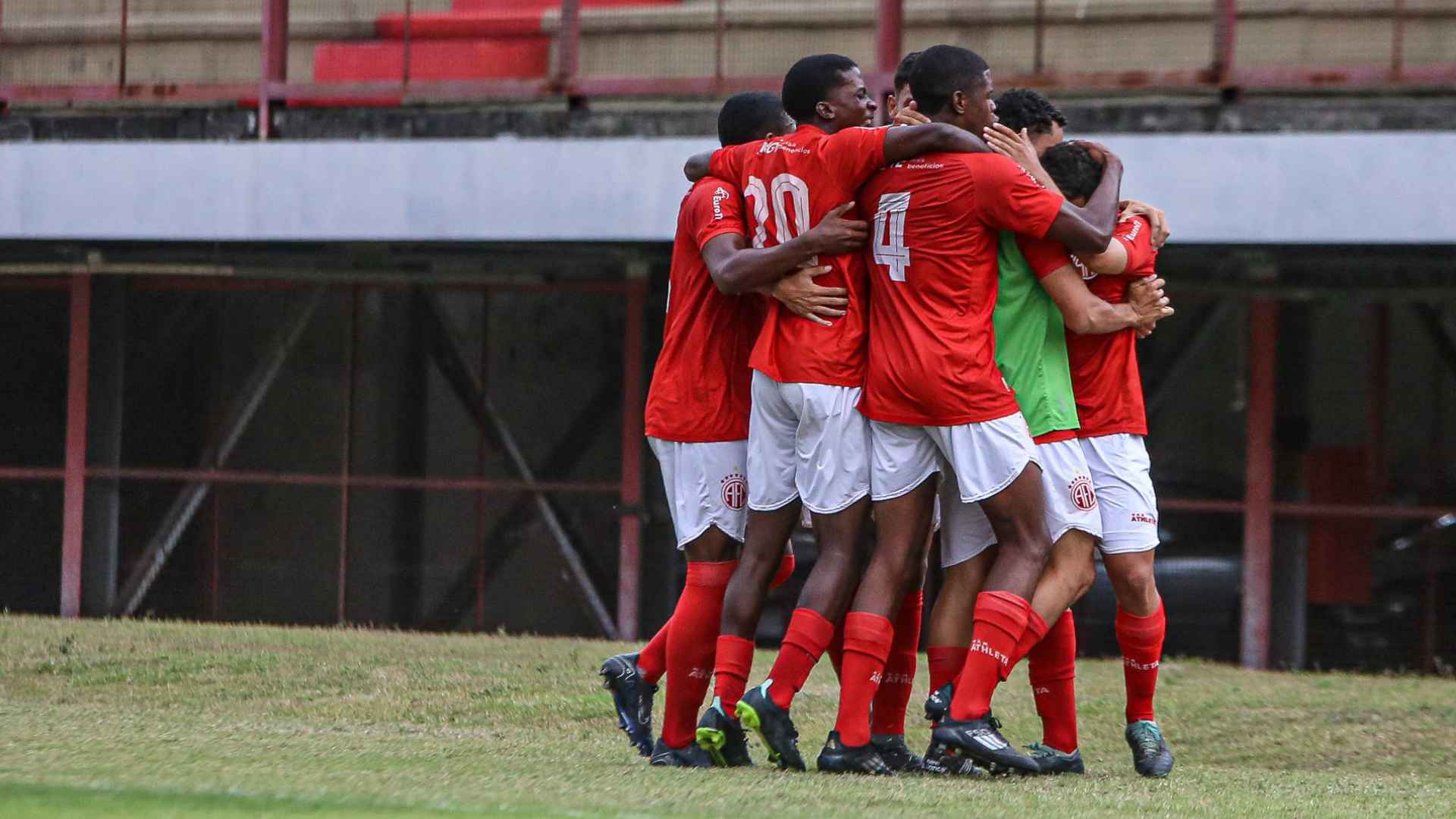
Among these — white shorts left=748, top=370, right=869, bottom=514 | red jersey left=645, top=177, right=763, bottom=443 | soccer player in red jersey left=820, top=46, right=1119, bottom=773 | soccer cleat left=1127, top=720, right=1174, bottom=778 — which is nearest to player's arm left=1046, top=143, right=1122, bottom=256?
soccer player in red jersey left=820, top=46, right=1119, bottom=773

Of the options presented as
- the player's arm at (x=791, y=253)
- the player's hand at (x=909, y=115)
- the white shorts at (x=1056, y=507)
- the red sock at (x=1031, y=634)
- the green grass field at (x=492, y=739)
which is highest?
the player's hand at (x=909, y=115)

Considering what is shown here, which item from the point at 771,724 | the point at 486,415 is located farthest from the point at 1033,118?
the point at 486,415

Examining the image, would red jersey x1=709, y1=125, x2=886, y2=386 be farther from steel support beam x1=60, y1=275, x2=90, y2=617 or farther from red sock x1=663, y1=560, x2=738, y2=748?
steel support beam x1=60, y1=275, x2=90, y2=617

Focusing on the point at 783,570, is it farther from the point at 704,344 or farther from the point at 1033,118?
the point at 1033,118

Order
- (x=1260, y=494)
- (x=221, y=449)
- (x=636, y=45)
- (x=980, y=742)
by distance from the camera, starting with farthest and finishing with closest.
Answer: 1. (x=221, y=449)
2. (x=636, y=45)
3. (x=1260, y=494)
4. (x=980, y=742)

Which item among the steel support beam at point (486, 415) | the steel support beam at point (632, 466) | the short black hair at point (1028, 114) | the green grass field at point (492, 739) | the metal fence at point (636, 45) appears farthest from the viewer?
the steel support beam at point (486, 415)

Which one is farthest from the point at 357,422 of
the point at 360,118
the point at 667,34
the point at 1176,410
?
the point at 1176,410

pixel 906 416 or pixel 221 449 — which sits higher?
pixel 906 416

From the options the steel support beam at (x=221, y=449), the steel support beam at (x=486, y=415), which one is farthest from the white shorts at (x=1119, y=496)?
the steel support beam at (x=221, y=449)

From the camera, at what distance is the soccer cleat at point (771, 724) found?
5340 mm

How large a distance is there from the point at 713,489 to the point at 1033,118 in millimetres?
1595

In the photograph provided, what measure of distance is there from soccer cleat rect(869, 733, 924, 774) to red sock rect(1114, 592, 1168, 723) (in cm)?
76

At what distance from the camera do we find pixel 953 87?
5688 millimetres

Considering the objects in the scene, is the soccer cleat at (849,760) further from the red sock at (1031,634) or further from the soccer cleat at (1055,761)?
the soccer cleat at (1055,761)
